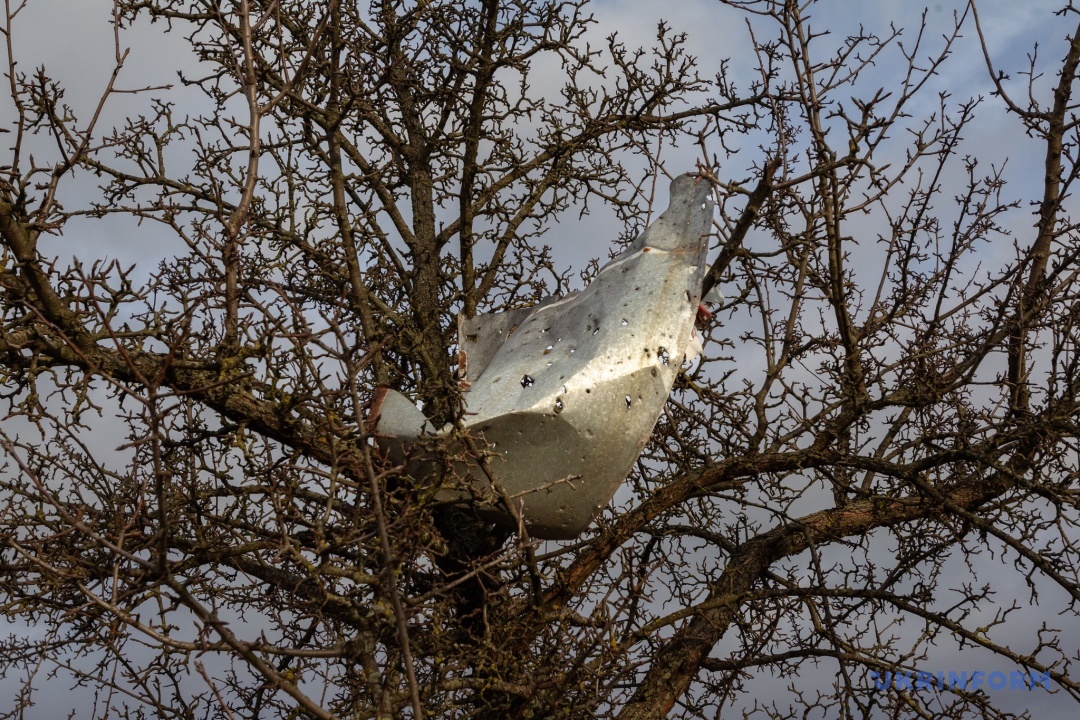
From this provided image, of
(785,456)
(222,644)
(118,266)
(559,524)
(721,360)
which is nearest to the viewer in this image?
(222,644)

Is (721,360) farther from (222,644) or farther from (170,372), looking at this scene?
(222,644)

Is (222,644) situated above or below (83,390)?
below

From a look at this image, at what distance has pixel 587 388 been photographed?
4.09 meters

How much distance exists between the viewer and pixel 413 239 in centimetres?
640

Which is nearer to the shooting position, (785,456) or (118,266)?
(118,266)

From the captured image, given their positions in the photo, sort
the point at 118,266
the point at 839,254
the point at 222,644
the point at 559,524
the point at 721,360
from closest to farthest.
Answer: the point at 222,644
the point at 118,266
the point at 559,524
the point at 839,254
the point at 721,360

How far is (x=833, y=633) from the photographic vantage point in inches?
221

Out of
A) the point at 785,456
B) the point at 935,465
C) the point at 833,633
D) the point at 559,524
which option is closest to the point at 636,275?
the point at 559,524

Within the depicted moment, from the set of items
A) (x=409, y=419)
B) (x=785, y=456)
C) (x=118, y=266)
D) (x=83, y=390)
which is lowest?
(x=83, y=390)

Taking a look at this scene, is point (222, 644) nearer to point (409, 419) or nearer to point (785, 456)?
point (409, 419)

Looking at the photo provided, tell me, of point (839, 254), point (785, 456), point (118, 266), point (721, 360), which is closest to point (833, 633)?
point (785, 456)

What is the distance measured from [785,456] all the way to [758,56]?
2.09m

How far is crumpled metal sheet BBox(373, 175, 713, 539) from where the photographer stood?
4.11 metres

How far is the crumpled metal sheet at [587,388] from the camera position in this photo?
4.11m
